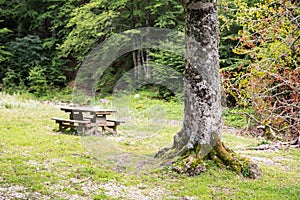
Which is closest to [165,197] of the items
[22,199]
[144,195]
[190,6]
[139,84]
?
[144,195]

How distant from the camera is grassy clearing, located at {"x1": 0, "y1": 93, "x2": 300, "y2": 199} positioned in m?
4.80

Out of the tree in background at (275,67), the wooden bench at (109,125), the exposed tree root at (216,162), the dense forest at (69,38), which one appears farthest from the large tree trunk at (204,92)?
the dense forest at (69,38)

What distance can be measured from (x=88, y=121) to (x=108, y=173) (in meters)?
3.51

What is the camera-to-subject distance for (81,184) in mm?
5020

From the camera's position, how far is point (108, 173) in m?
5.61

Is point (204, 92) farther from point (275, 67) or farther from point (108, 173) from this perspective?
point (108, 173)

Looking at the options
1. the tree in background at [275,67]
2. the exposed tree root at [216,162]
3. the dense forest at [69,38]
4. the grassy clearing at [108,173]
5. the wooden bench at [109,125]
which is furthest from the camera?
the dense forest at [69,38]

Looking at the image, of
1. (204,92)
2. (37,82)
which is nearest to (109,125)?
(204,92)

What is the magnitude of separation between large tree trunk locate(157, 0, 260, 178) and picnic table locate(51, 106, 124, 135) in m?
3.55

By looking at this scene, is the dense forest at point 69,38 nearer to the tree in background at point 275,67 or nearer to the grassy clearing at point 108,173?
the tree in background at point 275,67

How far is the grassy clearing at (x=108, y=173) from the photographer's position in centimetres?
480

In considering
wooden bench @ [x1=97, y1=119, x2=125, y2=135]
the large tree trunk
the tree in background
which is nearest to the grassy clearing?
the large tree trunk

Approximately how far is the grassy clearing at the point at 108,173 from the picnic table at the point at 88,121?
46cm

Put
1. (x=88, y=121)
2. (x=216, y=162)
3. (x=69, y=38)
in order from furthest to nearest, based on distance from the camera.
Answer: (x=69, y=38) < (x=88, y=121) < (x=216, y=162)
